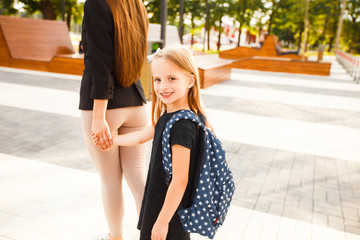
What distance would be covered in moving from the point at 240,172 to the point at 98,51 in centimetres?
278

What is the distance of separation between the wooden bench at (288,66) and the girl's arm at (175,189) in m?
15.6

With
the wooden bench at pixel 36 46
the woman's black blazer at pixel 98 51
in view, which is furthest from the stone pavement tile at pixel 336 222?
the wooden bench at pixel 36 46

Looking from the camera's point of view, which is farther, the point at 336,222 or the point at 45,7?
the point at 45,7

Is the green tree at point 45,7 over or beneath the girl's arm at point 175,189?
over

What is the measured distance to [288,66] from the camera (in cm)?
1591

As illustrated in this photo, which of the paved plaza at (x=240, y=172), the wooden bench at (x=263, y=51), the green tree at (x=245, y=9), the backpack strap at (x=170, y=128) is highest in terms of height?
the green tree at (x=245, y=9)

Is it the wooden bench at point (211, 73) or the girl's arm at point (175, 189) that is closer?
the girl's arm at point (175, 189)

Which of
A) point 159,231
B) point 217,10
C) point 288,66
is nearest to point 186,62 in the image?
point 159,231

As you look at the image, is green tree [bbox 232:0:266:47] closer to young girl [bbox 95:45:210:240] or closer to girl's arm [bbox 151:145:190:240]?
young girl [bbox 95:45:210:240]

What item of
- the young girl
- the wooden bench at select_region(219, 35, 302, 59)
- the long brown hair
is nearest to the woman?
the long brown hair

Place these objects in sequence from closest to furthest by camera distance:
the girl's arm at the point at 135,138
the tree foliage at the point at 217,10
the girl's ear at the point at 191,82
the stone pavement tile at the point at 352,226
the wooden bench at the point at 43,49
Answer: the girl's ear at the point at 191,82, the girl's arm at the point at 135,138, the stone pavement tile at the point at 352,226, the wooden bench at the point at 43,49, the tree foliage at the point at 217,10

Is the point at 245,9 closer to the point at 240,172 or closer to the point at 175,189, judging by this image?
the point at 240,172

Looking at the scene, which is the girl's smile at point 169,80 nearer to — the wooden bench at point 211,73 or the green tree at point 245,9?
the wooden bench at point 211,73

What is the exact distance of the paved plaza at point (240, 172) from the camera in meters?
2.75
